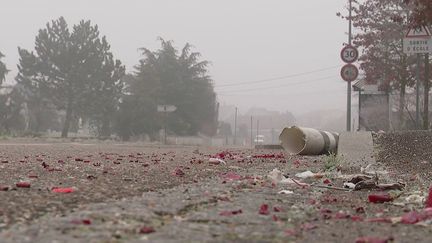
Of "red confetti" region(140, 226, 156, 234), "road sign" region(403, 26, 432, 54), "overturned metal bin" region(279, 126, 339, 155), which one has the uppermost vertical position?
"road sign" region(403, 26, 432, 54)

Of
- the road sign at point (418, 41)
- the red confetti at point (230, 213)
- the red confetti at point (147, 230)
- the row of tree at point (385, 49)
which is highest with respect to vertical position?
the row of tree at point (385, 49)

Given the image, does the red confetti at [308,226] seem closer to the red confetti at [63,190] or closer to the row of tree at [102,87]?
the red confetti at [63,190]

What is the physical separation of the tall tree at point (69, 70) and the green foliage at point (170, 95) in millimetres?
3129

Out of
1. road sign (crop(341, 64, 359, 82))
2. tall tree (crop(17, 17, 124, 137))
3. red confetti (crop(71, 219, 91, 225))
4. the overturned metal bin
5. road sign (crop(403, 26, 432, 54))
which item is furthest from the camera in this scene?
tall tree (crop(17, 17, 124, 137))

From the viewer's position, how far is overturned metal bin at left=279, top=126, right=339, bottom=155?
14.4 meters

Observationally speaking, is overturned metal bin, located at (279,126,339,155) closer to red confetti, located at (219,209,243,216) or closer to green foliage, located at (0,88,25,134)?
red confetti, located at (219,209,243,216)

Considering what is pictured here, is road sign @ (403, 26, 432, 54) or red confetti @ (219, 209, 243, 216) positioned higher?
road sign @ (403, 26, 432, 54)

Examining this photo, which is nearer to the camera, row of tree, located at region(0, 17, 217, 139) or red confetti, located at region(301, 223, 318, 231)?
red confetti, located at region(301, 223, 318, 231)

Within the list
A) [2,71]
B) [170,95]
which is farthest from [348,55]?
[2,71]

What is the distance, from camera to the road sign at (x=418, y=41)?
13062 mm

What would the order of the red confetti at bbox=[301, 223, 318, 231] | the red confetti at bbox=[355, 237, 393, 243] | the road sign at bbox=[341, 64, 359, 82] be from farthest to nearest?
the road sign at bbox=[341, 64, 359, 82] → the red confetti at bbox=[301, 223, 318, 231] → the red confetti at bbox=[355, 237, 393, 243]

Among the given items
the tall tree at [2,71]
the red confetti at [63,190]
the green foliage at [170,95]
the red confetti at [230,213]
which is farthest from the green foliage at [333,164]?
the tall tree at [2,71]

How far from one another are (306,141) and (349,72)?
9.58 ft

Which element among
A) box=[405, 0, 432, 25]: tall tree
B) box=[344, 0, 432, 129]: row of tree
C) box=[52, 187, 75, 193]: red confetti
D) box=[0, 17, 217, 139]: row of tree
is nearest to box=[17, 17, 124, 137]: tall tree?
box=[0, 17, 217, 139]: row of tree
